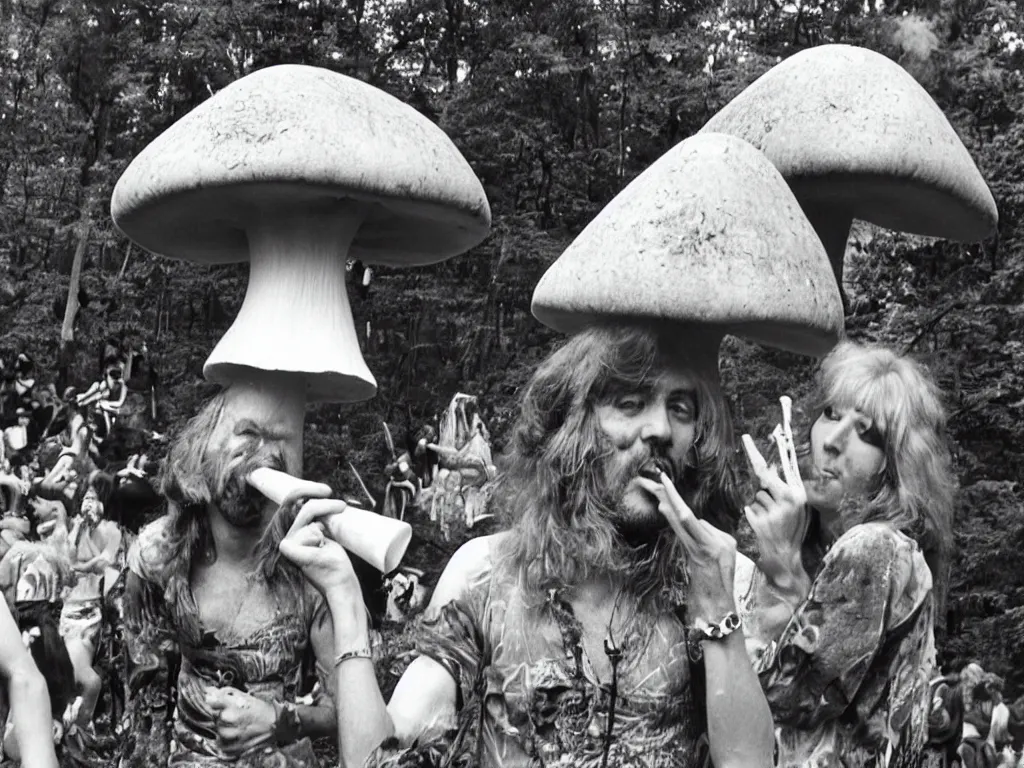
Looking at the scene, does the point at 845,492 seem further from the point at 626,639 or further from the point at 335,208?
the point at 335,208

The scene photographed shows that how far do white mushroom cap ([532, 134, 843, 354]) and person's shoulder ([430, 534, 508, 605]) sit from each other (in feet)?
1.82

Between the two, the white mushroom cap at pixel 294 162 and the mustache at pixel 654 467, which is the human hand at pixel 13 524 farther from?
the mustache at pixel 654 467

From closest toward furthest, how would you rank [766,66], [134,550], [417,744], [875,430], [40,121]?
[417,744]
[875,430]
[134,550]
[766,66]
[40,121]

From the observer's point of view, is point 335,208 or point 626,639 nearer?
point 626,639

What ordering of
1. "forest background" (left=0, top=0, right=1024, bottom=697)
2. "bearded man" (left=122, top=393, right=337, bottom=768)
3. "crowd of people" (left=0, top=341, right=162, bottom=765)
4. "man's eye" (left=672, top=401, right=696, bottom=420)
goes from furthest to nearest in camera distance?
"forest background" (left=0, top=0, right=1024, bottom=697) < "crowd of people" (left=0, top=341, right=162, bottom=765) < "bearded man" (left=122, top=393, right=337, bottom=768) < "man's eye" (left=672, top=401, right=696, bottom=420)

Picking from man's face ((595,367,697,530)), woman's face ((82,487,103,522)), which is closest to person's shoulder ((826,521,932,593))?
man's face ((595,367,697,530))

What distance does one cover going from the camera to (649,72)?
18.1 m

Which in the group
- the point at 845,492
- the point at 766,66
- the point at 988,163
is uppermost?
the point at 766,66

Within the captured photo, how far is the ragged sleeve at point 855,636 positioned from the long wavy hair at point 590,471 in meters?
0.59

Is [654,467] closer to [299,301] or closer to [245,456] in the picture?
[245,456]

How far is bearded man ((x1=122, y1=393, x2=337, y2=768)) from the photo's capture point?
4.01 metres

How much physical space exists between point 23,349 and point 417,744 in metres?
17.4

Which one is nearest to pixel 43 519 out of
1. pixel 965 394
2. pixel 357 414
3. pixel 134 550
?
pixel 357 414

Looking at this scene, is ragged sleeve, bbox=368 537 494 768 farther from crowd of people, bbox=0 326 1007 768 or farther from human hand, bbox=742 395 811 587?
human hand, bbox=742 395 811 587
